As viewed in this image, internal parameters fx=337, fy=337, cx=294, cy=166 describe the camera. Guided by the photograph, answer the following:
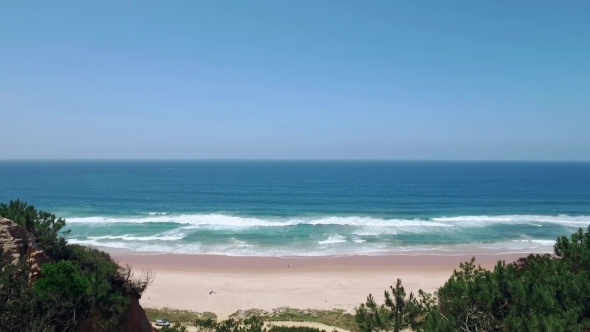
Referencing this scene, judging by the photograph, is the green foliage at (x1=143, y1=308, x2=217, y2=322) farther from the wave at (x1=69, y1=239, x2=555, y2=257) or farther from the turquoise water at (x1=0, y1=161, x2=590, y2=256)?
the turquoise water at (x1=0, y1=161, x2=590, y2=256)

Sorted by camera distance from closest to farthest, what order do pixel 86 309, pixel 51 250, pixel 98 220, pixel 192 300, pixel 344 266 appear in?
1. pixel 86 309
2. pixel 51 250
3. pixel 192 300
4. pixel 344 266
5. pixel 98 220

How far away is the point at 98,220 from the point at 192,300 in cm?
2729

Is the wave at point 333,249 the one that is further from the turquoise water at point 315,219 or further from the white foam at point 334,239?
the white foam at point 334,239

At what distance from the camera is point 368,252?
Answer: 99.8 ft

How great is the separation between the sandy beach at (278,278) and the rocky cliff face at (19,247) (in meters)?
11.5

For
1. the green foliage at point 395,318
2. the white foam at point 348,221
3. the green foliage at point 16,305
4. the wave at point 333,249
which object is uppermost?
the green foliage at point 16,305

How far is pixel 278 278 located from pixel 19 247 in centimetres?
1811

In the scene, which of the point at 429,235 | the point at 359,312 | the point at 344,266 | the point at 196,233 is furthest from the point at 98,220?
the point at 359,312

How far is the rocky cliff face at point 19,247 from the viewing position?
28.2 feet

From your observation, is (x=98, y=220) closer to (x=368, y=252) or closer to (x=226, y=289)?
(x=226, y=289)

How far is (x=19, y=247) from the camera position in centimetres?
882

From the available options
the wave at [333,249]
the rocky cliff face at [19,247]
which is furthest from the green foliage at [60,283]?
the wave at [333,249]

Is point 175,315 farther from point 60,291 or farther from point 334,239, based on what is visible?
point 334,239

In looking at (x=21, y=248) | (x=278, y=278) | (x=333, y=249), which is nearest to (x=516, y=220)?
(x=333, y=249)
